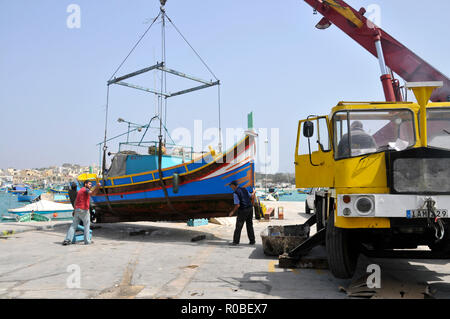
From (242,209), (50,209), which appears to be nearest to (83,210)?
(242,209)

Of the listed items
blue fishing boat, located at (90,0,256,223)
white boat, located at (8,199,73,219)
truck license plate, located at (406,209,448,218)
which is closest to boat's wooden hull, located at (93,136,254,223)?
blue fishing boat, located at (90,0,256,223)

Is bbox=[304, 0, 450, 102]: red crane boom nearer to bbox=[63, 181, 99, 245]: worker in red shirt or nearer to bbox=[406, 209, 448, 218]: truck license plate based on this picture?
bbox=[406, 209, 448, 218]: truck license plate

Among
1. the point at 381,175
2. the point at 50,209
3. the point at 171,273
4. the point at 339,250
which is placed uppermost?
the point at 381,175

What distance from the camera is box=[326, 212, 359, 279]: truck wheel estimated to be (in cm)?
446

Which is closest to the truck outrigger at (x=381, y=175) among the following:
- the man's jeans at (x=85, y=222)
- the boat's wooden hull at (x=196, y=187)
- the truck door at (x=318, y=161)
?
the truck door at (x=318, y=161)

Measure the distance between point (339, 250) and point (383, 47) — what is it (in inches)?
323

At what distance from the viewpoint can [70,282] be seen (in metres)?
4.82

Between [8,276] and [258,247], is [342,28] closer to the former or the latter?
[258,247]

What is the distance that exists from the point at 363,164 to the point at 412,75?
732cm

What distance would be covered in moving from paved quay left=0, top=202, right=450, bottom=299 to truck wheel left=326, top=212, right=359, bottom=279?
0.90 feet

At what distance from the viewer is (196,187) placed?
953cm

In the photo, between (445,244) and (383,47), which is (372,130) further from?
(383,47)
